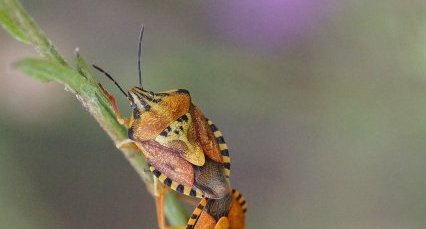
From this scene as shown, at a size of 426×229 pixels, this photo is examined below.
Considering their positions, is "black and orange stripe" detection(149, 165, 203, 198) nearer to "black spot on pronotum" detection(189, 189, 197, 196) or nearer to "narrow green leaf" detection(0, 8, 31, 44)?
"black spot on pronotum" detection(189, 189, 197, 196)

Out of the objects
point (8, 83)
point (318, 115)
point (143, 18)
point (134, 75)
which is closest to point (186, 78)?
point (134, 75)

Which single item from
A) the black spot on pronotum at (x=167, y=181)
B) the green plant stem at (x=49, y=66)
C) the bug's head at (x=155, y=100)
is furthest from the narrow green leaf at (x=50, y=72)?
the black spot on pronotum at (x=167, y=181)

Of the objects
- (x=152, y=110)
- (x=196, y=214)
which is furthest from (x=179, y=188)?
(x=152, y=110)

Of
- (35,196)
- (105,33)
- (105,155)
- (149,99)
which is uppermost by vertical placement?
(105,33)

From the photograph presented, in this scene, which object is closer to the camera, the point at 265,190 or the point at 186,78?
the point at 186,78

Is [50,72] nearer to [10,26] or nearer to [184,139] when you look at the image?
[10,26]

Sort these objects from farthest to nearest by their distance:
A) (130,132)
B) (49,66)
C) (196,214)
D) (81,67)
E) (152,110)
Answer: (196,214) → (152,110) → (130,132) → (81,67) → (49,66)

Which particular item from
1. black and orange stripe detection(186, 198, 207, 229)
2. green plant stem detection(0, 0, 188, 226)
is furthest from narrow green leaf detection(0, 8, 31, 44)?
black and orange stripe detection(186, 198, 207, 229)

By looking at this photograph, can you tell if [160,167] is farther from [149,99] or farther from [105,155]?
[105,155]
